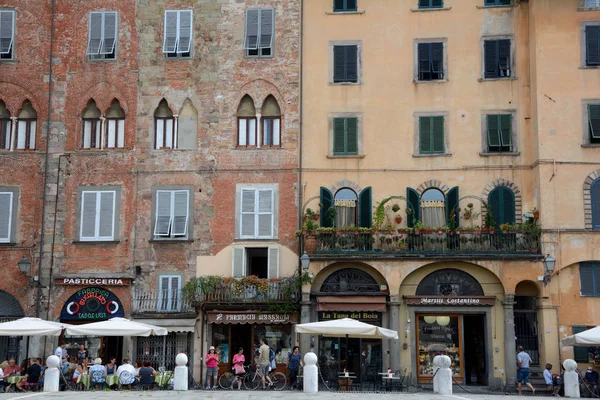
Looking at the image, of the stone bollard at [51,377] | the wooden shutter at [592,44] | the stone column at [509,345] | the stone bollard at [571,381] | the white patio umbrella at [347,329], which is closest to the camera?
the stone bollard at [51,377]

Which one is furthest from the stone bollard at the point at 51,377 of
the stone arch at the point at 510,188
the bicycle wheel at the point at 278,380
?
the stone arch at the point at 510,188

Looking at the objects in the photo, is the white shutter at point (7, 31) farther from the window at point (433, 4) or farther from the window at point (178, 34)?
the window at point (433, 4)

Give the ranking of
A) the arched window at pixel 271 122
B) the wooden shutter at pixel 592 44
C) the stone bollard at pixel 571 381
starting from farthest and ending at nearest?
1. the arched window at pixel 271 122
2. the wooden shutter at pixel 592 44
3. the stone bollard at pixel 571 381

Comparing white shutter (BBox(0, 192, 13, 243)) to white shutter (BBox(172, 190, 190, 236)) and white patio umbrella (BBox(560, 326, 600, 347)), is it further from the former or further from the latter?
white patio umbrella (BBox(560, 326, 600, 347))

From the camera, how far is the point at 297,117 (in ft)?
116

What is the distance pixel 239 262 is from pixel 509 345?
10.8m

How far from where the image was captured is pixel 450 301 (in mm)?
33375

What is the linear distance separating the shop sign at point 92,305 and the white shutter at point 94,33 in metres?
→ 9.86

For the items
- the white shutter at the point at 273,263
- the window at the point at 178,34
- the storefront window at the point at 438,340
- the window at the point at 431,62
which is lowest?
the storefront window at the point at 438,340

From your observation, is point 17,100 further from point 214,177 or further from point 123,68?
point 214,177

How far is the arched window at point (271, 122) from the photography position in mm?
35562

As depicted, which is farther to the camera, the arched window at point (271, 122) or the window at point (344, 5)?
the window at point (344, 5)

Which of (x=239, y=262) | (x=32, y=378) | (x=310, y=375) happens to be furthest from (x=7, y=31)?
(x=310, y=375)

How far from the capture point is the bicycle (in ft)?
105
